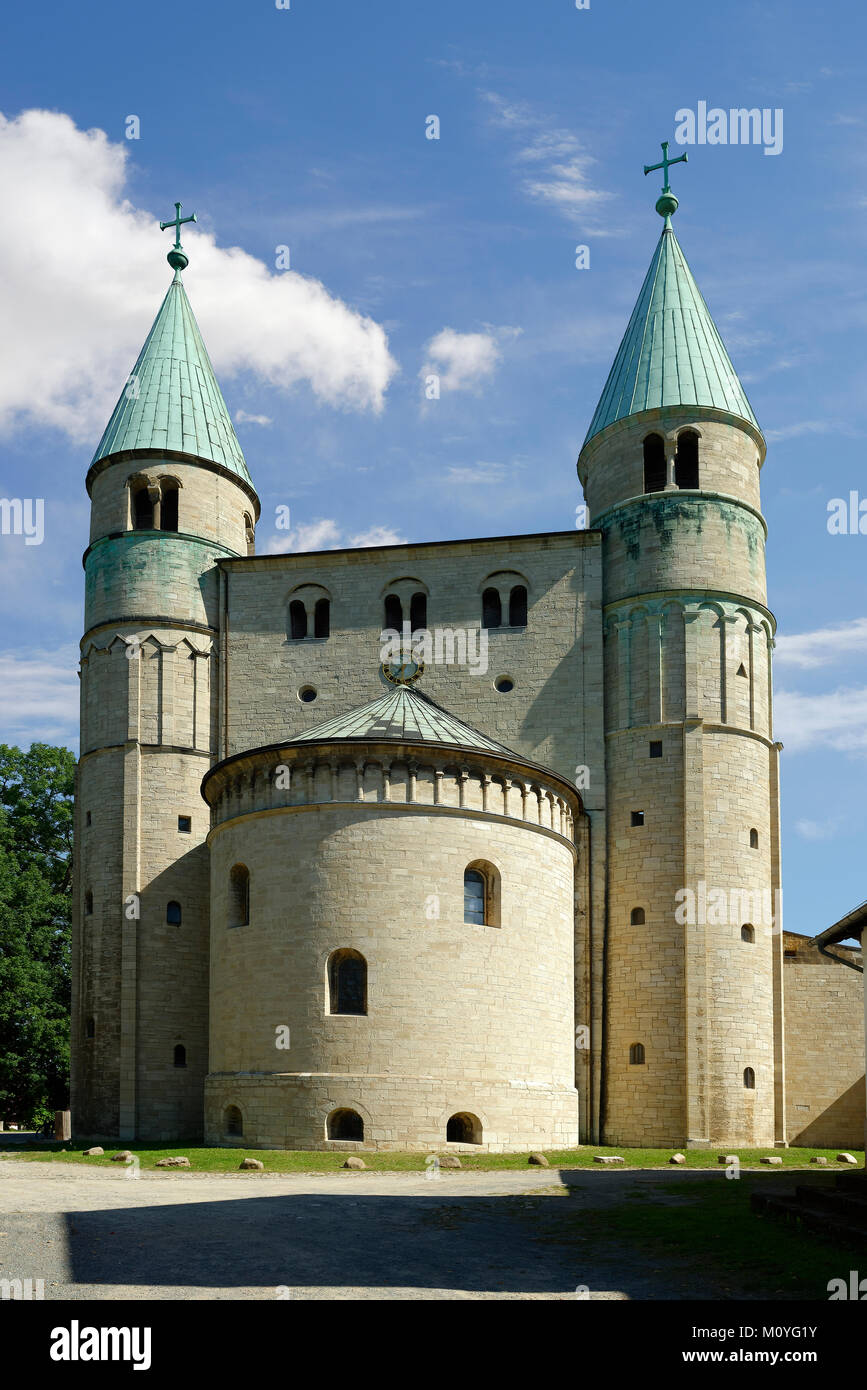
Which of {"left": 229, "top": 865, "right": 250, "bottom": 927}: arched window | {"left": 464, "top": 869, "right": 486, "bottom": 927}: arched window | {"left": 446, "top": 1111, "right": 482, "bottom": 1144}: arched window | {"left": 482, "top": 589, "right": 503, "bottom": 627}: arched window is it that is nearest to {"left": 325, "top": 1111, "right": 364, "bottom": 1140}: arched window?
{"left": 446, "top": 1111, "right": 482, "bottom": 1144}: arched window

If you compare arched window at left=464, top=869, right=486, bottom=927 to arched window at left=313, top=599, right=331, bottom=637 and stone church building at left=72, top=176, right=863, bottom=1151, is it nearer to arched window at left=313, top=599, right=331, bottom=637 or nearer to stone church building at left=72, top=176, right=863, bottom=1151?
stone church building at left=72, top=176, right=863, bottom=1151

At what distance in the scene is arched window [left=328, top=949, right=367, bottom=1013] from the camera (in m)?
31.7

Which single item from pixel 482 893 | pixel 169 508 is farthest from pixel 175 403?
pixel 482 893

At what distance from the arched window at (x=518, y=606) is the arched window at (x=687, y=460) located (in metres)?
6.22

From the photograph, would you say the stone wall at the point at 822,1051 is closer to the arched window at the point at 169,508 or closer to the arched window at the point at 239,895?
the arched window at the point at 239,895

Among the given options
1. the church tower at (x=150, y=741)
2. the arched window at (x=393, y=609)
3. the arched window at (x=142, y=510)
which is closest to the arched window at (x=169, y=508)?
the church tower at (x=150, y=741)

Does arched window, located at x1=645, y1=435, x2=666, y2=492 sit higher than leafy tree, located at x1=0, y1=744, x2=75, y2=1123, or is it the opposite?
arched window, located at x1=645, y1=435, x2=666, y2=492

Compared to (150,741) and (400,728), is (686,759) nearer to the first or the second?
(400,728)

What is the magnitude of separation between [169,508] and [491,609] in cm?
1185

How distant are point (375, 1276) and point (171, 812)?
30.8 m

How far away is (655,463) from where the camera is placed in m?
43.8

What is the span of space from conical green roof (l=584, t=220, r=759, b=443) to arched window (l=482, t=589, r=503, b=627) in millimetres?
6394
